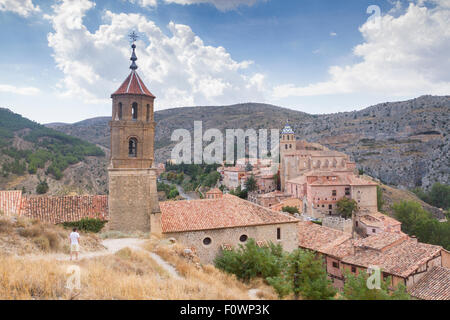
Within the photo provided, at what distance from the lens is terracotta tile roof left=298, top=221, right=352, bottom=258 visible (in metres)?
25.9

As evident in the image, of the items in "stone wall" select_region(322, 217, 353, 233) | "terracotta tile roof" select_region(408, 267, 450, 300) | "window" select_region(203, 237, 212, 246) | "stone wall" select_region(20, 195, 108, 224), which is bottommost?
"terracotta tile roof" select_region(408, 267, 450, 300)

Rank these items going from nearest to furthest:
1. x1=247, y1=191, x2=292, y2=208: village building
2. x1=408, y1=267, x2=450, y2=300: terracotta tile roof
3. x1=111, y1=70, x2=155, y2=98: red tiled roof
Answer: x1=111, y1=70, x2=155, y2=98: red tiled roof, x1=408, y1=267, x2=450, y2=300: terracotta tile roof, x1=247, y1=191, x2=292, y2=208: village building

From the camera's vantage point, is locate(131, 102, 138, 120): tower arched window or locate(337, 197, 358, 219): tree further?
locate(337, 197, 358, 219): tree

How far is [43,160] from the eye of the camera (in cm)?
7006

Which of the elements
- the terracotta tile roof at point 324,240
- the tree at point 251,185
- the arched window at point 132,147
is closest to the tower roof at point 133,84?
the arched window at point 132,147

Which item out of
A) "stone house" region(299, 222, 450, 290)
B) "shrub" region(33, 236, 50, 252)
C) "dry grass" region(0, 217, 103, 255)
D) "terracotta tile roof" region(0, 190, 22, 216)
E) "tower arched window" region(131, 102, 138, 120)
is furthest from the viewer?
"stone house" region(299, 222, 450, 290)

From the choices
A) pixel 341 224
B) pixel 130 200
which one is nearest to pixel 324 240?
pixel 341 224

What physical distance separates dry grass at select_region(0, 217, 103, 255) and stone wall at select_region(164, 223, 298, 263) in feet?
18.2

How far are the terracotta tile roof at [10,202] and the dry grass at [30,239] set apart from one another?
3.06 metres

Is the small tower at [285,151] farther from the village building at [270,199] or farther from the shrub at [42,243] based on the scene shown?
the shrub at [42,243]

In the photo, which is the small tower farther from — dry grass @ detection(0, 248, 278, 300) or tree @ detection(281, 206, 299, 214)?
dry grass @ detection(0, 248, 278, 300)

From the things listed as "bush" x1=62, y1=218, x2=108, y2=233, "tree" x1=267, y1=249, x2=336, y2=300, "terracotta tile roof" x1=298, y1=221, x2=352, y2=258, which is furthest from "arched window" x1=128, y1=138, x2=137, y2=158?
"terracotta tile roof" x1=298, y1=221, x2=352, y2=258

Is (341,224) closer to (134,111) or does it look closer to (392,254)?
(392,254)

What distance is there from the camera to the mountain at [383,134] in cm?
9356
